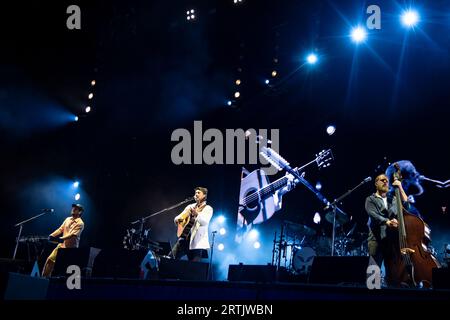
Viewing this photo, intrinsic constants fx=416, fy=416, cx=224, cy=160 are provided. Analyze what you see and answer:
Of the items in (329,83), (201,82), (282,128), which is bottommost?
(282,128)

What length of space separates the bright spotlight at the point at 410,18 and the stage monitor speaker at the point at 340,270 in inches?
256

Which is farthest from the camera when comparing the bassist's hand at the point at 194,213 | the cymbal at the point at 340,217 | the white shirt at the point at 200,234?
the cymbal at the point at 340,217

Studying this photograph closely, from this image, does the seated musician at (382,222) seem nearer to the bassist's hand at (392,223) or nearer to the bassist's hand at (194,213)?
the bassist's hand at (392,223)

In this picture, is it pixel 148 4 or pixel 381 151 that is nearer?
pixel 381 151

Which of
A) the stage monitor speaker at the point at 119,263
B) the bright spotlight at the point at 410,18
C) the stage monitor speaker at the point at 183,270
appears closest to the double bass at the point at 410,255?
the stage monitor speaker at the point at 183,270

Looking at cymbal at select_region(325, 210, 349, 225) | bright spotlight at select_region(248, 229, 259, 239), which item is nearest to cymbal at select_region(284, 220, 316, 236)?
cymbal at select_region(325, 210, 349, 225)

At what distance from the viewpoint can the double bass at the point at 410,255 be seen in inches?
205

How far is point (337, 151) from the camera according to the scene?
10.7m

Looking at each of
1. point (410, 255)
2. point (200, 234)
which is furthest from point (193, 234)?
point (410, 255)

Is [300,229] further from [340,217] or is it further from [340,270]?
[340,270]

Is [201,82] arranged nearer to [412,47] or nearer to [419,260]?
[412,47]

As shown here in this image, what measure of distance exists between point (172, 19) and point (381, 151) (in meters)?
7.37
